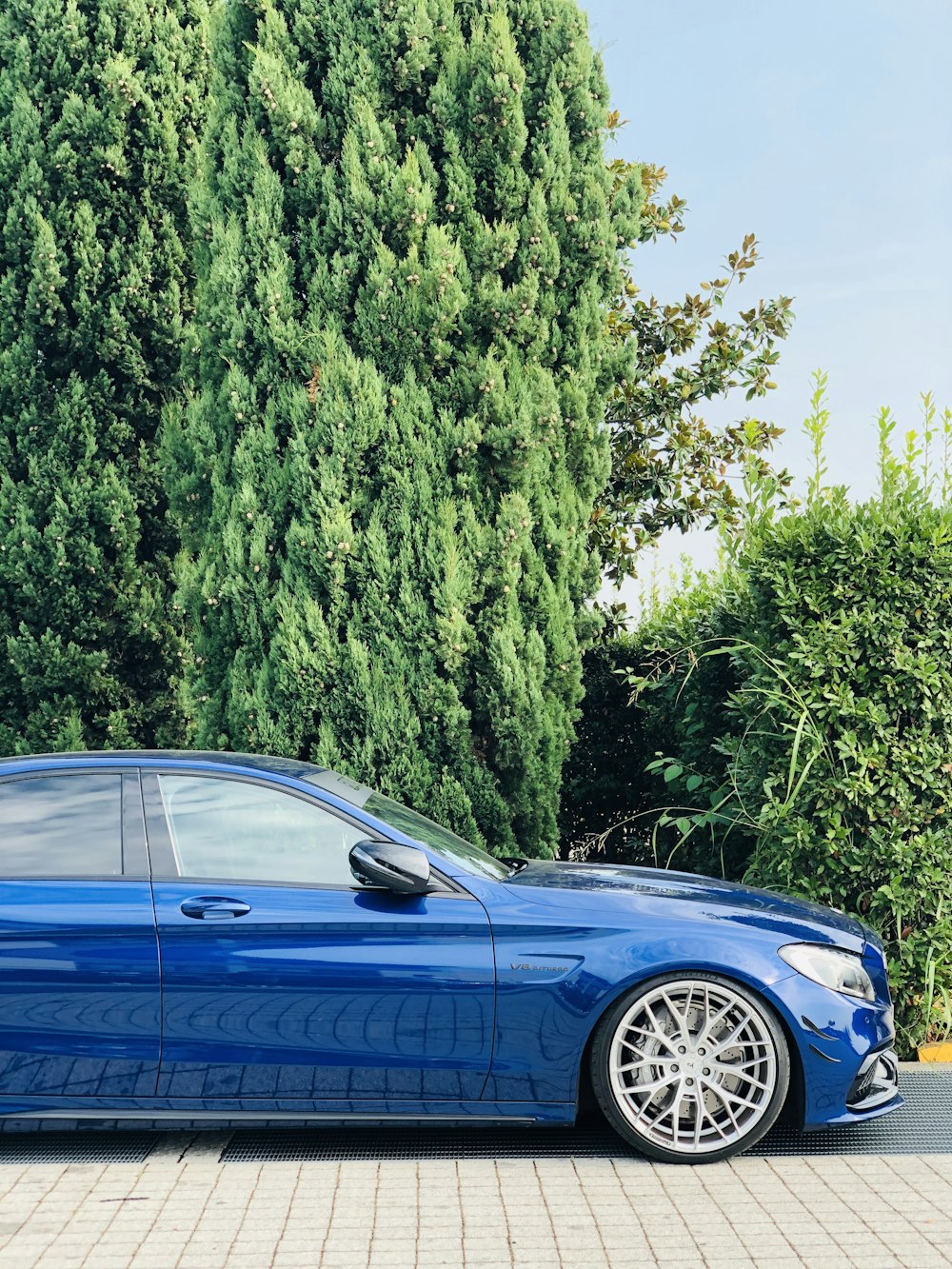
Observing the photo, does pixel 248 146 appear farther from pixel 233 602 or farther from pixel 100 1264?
pixel 100 1264

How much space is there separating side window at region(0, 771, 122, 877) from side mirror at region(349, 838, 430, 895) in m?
0.91

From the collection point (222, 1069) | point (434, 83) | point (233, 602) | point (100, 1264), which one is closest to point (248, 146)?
point (434, 83)

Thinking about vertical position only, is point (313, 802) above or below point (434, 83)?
below

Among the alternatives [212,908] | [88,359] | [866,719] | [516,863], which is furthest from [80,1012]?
[88,359]

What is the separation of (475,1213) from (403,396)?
16.3 feet

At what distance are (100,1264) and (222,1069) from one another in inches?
32.8

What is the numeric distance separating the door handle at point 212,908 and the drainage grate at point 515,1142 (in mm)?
876

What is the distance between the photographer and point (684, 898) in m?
4.75

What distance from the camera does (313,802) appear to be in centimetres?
465

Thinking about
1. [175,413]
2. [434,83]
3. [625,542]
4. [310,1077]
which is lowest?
[310,1077]

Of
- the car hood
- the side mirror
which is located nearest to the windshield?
the car hood

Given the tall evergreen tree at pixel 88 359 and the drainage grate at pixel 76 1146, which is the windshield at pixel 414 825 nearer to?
the drainage grate at pixel 76 1146

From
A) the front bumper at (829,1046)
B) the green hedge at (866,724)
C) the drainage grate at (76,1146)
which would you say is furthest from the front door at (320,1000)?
the green hedge at (866,724)

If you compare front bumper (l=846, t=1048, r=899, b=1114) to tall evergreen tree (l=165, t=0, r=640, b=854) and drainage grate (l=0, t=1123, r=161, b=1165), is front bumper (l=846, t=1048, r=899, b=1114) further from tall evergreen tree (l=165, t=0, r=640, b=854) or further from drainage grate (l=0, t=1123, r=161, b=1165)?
tall evergreen tree (l=165, t=0, r=640, b=854)
